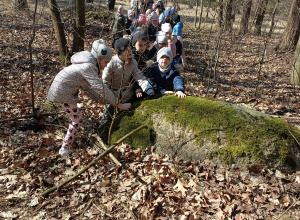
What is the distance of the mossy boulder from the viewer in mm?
3049

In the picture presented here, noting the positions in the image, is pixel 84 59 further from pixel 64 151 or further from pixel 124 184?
pixel 124 184

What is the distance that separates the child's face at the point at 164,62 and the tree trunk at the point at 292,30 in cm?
894

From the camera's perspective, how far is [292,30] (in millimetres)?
10469

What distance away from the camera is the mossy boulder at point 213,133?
3049 millimetres

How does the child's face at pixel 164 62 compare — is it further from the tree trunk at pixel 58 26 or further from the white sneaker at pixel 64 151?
the tree trunk at pixel 58 26

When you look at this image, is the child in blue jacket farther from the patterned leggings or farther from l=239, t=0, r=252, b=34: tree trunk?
l=239, t=0, r=252, b=34: tree trunk

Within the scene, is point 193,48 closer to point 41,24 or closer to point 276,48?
point 276,48

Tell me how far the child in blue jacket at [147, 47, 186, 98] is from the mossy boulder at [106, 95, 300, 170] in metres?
0.62

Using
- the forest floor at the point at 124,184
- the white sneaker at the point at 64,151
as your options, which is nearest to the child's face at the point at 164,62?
the forest floor at the point at 124,184

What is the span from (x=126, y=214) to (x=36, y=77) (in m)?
6.11

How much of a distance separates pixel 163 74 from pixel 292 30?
9.51m

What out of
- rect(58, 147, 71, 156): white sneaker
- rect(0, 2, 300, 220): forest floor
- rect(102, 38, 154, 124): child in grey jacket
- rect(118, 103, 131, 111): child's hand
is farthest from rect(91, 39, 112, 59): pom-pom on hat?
rect(58, 147, 71, 156): white sneaker

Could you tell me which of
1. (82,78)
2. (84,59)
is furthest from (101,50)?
(82,78)

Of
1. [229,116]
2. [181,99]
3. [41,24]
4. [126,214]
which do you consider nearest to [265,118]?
[229,116]
